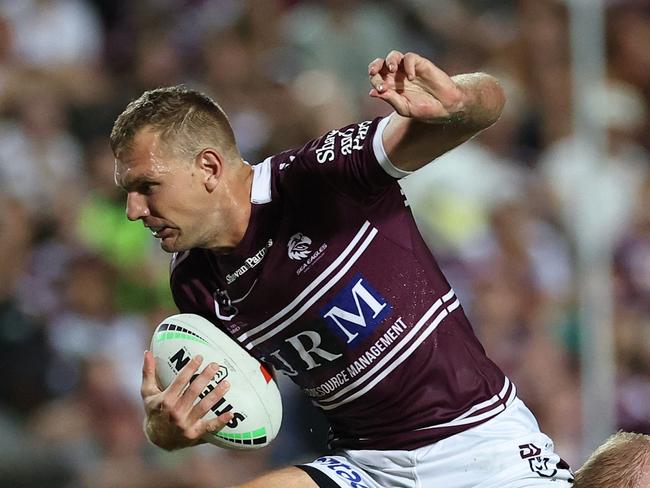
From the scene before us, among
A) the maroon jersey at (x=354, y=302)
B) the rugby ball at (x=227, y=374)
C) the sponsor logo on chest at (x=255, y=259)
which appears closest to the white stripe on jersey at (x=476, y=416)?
the maroon jersey at (x=354, y=302)

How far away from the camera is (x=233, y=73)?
25.8ft

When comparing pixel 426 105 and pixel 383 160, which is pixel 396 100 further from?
pixel 383 160

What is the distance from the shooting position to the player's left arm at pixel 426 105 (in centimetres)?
340

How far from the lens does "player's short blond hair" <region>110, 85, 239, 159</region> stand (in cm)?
375

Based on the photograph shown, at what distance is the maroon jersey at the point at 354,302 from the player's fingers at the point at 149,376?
286 mm

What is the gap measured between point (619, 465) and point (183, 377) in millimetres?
1324

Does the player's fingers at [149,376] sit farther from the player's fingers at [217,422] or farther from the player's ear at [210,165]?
the player's ear at [210,165]

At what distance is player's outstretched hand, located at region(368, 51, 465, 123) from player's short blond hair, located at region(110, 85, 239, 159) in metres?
0.61

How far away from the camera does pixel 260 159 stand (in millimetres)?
6895

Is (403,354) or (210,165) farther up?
(210,165)

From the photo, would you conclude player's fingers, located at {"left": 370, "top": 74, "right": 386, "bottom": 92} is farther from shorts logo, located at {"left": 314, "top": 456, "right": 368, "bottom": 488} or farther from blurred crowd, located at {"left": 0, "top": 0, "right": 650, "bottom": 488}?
blurred crowd, located at {"left": 0, "top": 0, "right": 650, "bottom": 488}

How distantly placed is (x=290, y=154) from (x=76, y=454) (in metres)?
2.97

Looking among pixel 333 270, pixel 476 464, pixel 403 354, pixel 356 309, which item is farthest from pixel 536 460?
pixel 333 270

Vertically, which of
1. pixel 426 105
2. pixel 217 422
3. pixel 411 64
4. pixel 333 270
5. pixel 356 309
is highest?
pixel 411 64
